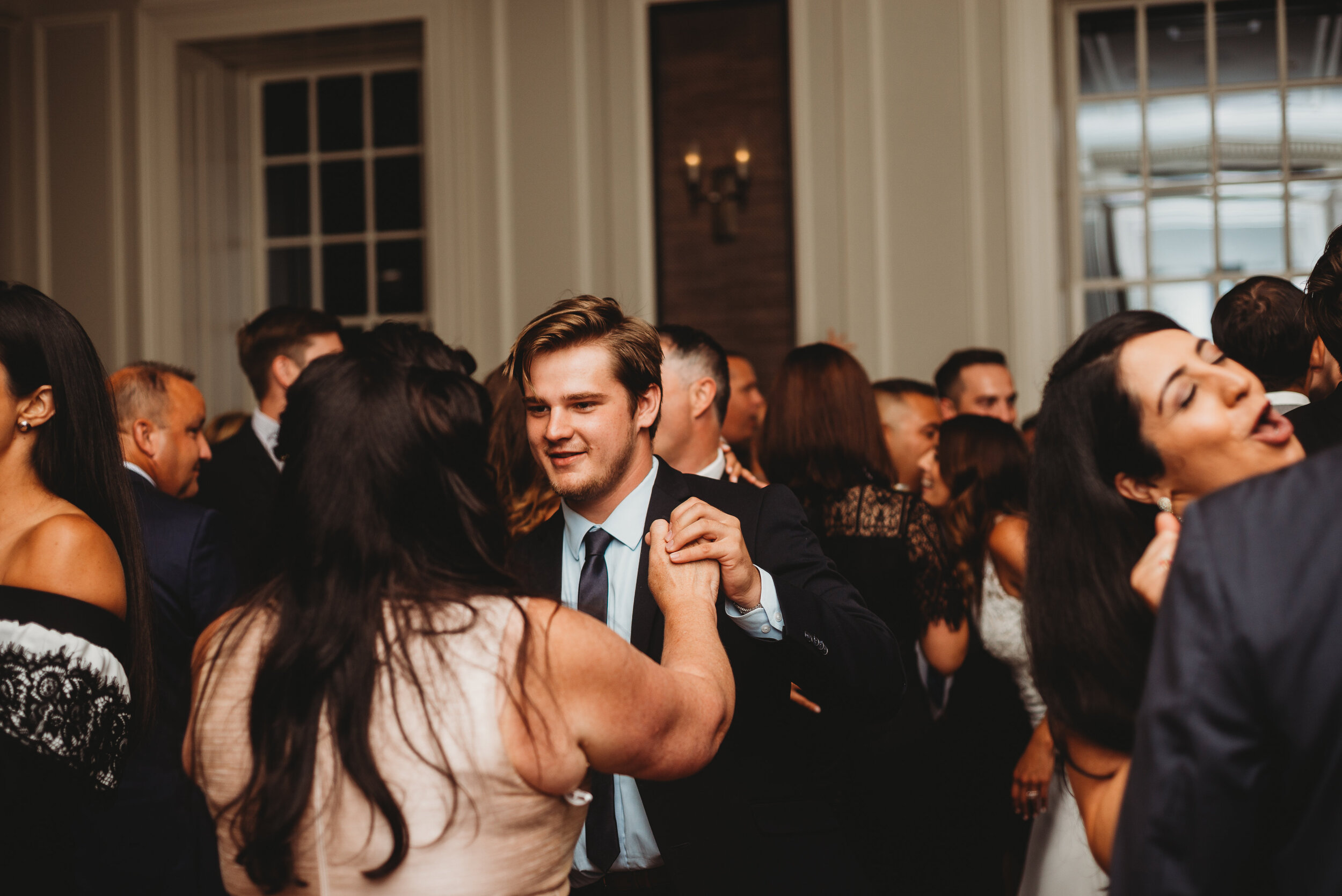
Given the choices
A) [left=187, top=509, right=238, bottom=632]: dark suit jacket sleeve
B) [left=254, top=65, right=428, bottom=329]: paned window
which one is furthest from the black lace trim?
[left=254, top=65, right=428, bottom=329]: paned window

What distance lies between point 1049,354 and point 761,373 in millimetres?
1391

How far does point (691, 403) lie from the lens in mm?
2811

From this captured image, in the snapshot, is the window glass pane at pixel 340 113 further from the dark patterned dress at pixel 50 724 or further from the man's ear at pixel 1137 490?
the man's ear at pixel 1137 490

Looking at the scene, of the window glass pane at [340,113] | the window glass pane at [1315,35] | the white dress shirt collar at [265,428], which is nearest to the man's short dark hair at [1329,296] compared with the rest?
the white dress shirt collar at [265,428]

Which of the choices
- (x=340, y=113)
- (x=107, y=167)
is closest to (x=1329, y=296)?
A: (x=340, y=113)

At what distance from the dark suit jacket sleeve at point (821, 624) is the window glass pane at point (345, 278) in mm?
4962

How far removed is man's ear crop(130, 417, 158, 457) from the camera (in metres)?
3.00

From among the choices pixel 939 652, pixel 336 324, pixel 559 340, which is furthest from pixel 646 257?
pixel 559 340

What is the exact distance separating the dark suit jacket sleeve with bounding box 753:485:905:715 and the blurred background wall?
11.5ft

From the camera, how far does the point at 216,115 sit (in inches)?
254

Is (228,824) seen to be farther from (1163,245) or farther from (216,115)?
(216,115)

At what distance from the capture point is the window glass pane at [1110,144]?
5.63m

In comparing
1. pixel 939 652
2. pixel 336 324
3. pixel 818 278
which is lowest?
pixel 939 652

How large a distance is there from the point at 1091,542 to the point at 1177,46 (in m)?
5.12
